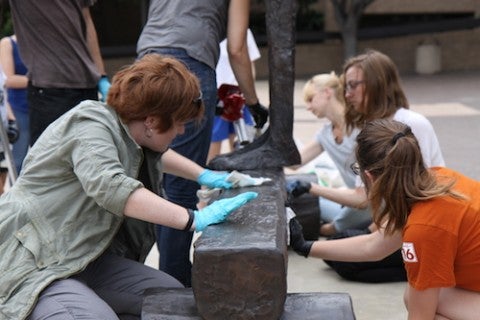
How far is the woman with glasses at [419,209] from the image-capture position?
2934 mm

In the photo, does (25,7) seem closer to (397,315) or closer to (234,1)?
(234,1)

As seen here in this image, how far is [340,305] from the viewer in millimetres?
2832

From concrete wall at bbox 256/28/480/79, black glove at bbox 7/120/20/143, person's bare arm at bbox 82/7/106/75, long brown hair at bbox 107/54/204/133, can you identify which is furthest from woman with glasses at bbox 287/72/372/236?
concrete wall at bbox 256/28/480/79

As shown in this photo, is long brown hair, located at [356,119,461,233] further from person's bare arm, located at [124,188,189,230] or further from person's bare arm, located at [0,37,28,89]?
person's bare arm, located at [0,37,28,89]

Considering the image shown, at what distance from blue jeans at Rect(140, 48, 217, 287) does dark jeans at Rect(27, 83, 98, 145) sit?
26.2 inches

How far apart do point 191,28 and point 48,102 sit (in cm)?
92

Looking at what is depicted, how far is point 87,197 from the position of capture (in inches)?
114

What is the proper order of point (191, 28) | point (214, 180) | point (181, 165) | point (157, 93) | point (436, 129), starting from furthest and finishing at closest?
point (436, 129) < point (191, 28) < point (181, 165) < point (214, 180) < point (157, 93)

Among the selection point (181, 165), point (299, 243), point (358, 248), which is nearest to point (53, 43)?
point (181, 165)

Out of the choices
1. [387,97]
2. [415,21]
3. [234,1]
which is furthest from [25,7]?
[415,21]

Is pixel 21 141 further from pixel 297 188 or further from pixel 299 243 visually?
pixel 299 243

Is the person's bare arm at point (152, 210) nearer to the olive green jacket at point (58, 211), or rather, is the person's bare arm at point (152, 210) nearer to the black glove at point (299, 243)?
the olive green jacket at point (58, 211)

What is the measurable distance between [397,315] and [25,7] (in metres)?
2.28

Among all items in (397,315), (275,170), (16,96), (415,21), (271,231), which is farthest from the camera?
(415,21)
